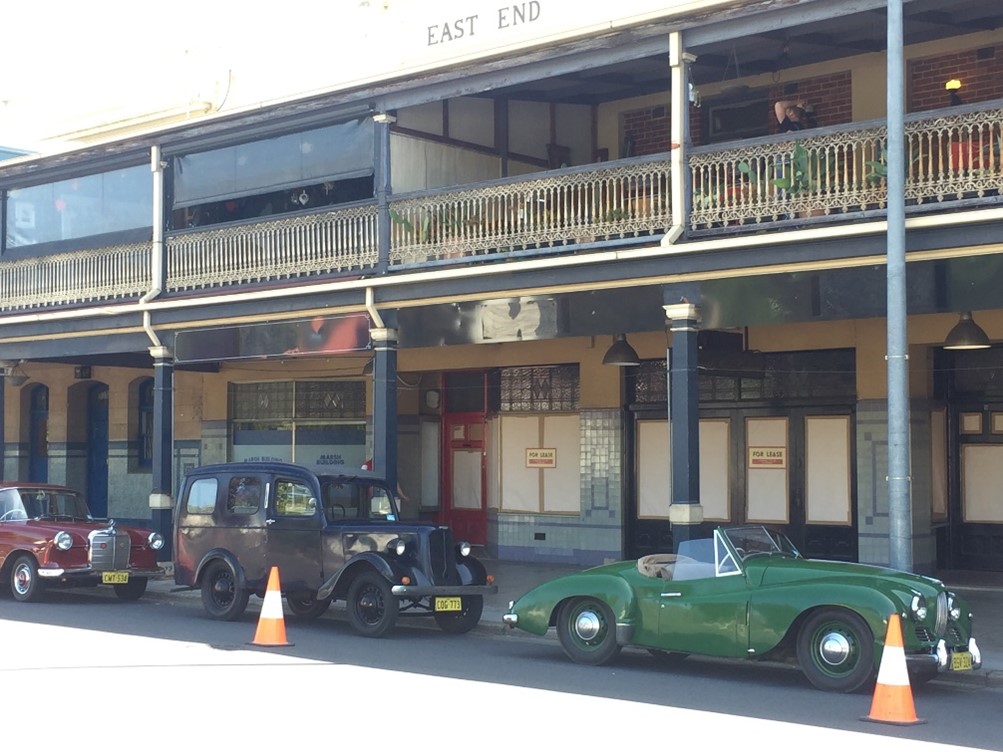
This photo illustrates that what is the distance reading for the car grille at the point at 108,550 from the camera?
674 inches

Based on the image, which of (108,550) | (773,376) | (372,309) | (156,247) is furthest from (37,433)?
(773,376)

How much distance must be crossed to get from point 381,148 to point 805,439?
7107 mm

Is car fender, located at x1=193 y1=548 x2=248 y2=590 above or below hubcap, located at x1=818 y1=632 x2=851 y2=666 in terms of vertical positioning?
above

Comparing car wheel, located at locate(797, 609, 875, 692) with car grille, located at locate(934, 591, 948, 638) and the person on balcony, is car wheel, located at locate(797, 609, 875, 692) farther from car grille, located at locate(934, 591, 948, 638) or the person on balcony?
the person on balcony

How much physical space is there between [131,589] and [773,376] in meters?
9.45

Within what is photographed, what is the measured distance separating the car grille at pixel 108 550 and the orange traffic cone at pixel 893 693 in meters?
11.0

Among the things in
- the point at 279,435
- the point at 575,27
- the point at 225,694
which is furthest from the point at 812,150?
the point at 279,435

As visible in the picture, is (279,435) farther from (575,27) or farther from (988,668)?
(988,668)

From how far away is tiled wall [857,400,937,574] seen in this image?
1705 cm

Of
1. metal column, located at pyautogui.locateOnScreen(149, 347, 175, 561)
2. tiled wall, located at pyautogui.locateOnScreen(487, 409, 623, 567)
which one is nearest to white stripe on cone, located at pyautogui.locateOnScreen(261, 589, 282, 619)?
metal column, located at pyautogui.locateOnScreen(149, 347, 175, 561)

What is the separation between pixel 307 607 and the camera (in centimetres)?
1555

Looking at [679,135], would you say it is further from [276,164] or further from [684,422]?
[276,164]

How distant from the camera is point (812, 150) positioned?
14.0 m

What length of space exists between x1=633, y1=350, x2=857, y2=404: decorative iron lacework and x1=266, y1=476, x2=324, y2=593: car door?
5608 mm
